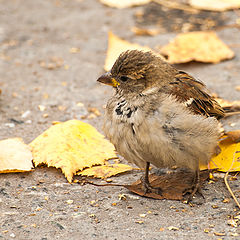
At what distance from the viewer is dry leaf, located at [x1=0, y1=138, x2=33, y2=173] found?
347 cm

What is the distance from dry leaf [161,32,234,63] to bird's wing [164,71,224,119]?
1911 mm

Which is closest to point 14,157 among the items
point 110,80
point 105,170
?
point 105,170

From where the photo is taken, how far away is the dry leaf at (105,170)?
3.52m

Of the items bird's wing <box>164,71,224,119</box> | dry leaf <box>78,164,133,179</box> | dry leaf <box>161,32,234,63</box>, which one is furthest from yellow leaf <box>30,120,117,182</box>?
dry leaf <box>161,32,234,63</box>

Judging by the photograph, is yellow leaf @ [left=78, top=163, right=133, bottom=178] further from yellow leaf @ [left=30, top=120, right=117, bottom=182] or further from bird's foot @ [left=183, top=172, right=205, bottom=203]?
bird's foot @ [left=183, top=172, right=205, bottom=203]

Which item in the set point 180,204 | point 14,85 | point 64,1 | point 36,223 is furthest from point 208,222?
point 64,1

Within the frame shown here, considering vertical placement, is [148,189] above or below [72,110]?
above

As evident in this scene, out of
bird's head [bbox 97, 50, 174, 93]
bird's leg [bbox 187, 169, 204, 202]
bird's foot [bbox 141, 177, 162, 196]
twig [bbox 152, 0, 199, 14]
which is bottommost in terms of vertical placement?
bird's foot [bbox 141, 177, 162, 196]

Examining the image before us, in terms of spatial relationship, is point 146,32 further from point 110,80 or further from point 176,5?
point 110,80

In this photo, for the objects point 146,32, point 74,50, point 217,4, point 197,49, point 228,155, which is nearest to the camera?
point 228,155

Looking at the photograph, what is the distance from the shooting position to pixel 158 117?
3.05 m

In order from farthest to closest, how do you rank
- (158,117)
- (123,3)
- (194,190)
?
(123,3), (194,190), (158,117)

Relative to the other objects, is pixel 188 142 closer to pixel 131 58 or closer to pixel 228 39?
pixel 131 58

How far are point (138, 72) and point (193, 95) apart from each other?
0.43 meters
